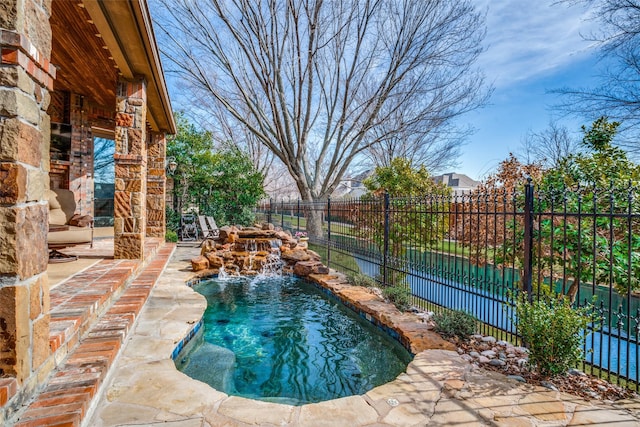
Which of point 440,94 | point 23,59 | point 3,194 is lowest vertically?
point 3,194

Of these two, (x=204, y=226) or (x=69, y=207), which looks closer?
(x=69, y=207)

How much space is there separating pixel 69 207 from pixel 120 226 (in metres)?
2.05

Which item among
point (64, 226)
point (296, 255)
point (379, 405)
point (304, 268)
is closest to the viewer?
point (379, 405)

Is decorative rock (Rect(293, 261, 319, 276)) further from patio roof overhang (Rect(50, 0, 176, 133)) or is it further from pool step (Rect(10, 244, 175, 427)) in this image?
patio roof overhang (Rect(50, 0, 176, 133))

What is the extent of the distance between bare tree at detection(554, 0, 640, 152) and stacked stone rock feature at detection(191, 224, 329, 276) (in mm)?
6592

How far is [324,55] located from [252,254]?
23.1 feet

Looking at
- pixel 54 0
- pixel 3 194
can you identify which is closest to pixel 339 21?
pixel 54 0

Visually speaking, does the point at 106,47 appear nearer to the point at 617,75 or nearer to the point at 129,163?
the point at 129,163

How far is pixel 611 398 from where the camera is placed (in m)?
2.38

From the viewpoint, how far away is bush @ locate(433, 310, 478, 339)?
3557 millimetres

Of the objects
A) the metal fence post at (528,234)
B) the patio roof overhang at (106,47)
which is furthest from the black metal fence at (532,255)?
the patio roof overhang at (106,47)

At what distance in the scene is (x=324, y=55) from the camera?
10883 mm

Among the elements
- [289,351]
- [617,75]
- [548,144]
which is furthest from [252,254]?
[548,144]

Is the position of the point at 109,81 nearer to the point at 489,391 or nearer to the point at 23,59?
the point at 23,59
